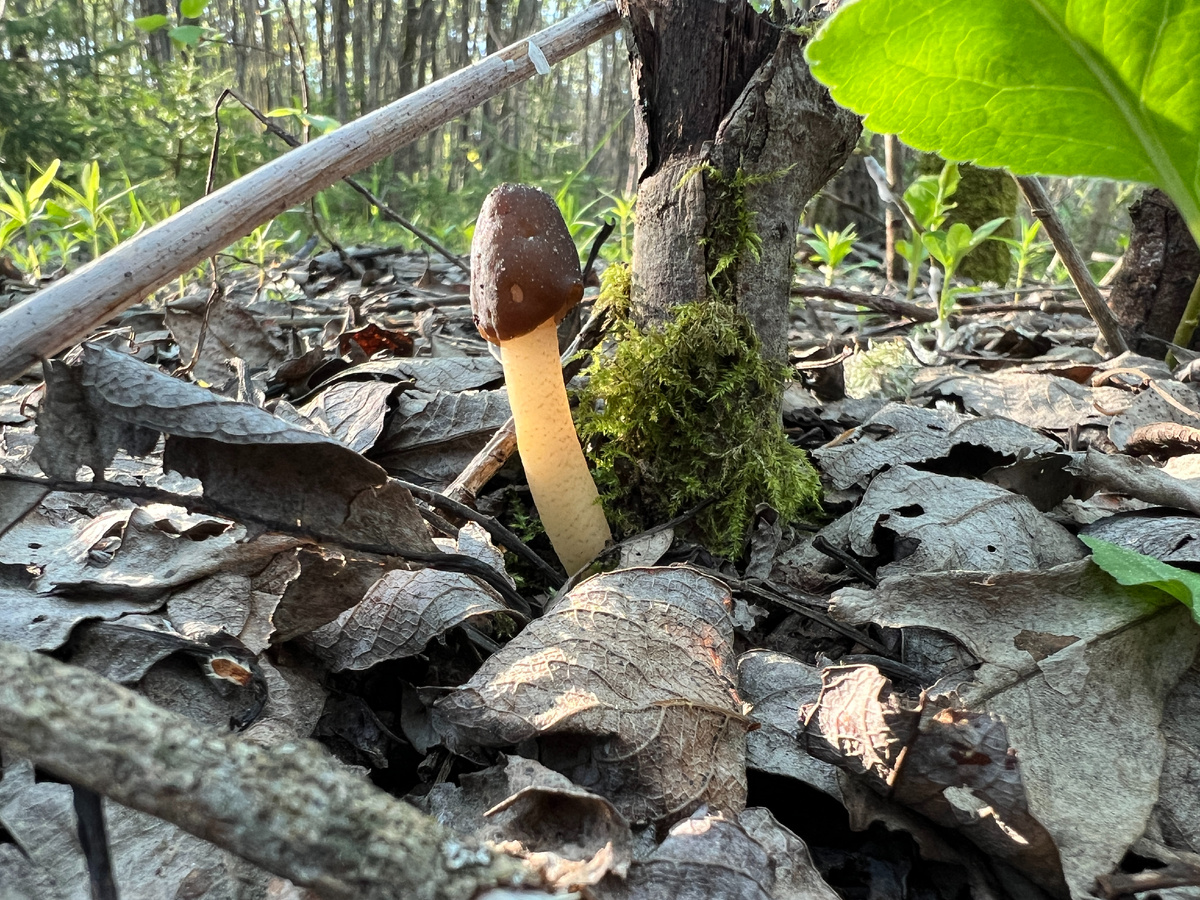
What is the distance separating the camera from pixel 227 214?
156 cm

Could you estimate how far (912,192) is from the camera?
13.5 ft

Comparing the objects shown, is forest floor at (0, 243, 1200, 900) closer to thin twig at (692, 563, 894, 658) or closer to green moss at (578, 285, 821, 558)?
thin twig at (692, 563, 894, 658)

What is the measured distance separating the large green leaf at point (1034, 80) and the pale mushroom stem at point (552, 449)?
0.90 m

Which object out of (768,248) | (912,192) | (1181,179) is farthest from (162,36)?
(1181,179)

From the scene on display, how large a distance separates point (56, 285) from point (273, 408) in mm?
1038

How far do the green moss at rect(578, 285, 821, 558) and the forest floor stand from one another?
0.37 ft

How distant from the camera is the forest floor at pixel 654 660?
1.17 metres

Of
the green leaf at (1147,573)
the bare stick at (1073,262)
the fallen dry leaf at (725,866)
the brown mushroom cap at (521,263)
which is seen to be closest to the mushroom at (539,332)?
the brown mushroom cap at (521,263)

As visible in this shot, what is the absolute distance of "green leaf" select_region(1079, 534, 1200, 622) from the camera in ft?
4.50

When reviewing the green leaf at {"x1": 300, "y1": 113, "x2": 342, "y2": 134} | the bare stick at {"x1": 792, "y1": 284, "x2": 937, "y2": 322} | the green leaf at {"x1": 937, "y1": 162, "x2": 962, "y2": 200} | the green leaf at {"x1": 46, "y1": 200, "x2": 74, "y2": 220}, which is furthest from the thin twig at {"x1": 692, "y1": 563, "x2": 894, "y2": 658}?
the green leaf at {"x1": 46, "y1": 200, "x2": 74, "y2": 220}

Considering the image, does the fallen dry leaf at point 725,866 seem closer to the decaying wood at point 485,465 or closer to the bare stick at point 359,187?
the decaying wood at point 485,465

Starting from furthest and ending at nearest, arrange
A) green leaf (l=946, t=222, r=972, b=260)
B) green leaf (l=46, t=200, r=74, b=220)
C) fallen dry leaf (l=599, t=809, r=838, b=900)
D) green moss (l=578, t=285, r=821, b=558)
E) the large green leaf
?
green leaf (l=46, t=200, r=74, b=220) → green leaf (l=946, t=222, r=972, b=260) → green moss (l=578, t=285, r=821, b=558) → the large green leaf → fallen dry leaf (l=599, t=809, r=838, b=900)

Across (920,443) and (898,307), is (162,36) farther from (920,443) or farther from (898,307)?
Answer: (920,443)

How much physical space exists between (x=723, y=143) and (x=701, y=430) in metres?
0.74
